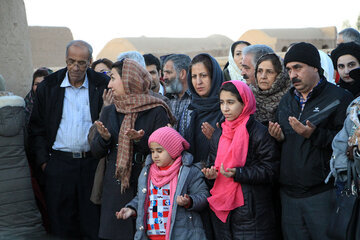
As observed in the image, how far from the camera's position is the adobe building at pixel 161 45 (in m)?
18.9

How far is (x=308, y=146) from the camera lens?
3.46 metres

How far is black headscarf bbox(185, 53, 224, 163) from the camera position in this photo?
4230 millimetres

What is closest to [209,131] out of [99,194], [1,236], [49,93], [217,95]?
[217,95]

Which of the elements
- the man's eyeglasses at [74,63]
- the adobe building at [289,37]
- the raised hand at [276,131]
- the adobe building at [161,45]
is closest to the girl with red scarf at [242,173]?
the raised hand at [276,131]

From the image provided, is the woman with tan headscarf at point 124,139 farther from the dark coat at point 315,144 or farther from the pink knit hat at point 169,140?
the dark coat at point 315,144

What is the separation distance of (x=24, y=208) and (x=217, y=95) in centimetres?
252

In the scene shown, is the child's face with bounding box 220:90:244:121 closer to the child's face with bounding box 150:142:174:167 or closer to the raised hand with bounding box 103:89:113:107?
the child's face with bounding box 150:142:174:167

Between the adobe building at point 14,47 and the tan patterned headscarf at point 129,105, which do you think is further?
the adobe building at point 14,47

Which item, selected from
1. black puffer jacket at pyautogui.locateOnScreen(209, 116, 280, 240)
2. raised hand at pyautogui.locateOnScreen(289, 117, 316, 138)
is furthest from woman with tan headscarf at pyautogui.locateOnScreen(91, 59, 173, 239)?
raised hand at pyautogui.locateOnScreen(289, 117, 316, 138)

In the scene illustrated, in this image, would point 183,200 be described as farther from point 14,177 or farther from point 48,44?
point 48,44

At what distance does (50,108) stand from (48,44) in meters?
14.3

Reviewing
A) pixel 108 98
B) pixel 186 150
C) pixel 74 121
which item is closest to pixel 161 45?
pixel 74 121

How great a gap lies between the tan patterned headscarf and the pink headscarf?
785 mm

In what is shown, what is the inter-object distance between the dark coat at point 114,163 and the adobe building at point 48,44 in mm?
14731
